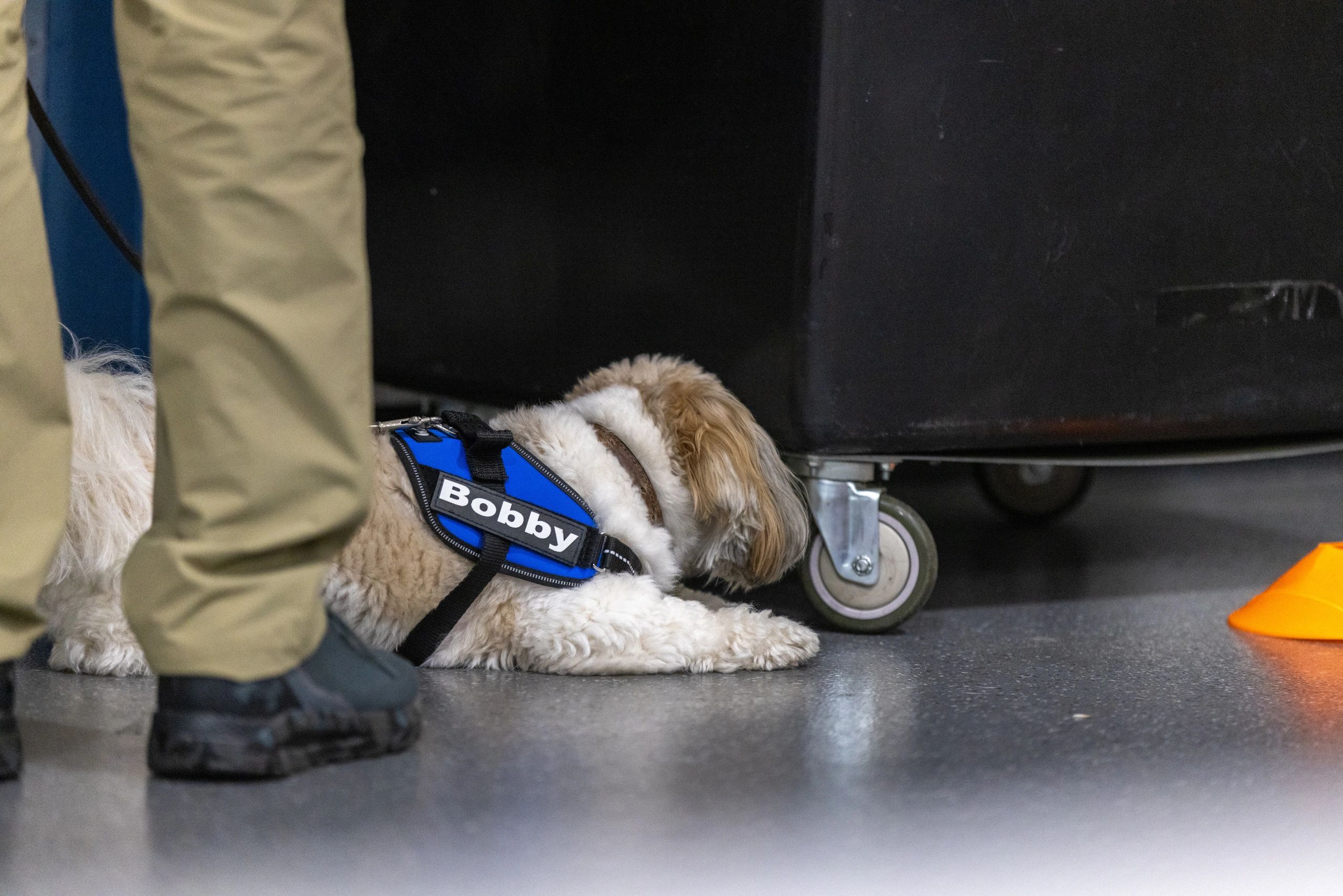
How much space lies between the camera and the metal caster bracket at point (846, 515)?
1958 mm

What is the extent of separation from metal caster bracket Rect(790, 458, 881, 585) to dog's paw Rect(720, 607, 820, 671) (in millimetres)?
193

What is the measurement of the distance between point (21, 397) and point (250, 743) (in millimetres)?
401

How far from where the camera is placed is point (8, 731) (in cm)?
127

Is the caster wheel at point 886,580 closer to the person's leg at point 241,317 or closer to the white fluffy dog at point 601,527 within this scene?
the white fluffy dog at point 601,527

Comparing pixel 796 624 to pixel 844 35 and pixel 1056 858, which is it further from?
pixel 844 35

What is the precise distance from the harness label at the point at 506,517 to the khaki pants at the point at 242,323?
1.50 feet

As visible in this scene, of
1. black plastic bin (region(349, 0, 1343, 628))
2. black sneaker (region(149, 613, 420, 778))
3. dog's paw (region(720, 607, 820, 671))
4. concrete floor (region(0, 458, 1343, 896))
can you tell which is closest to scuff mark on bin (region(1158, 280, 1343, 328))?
black plastic bin (region(349, 0, 1343, 628))

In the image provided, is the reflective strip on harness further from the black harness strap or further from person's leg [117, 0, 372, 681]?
person's leg [117, 0, 372, 681]

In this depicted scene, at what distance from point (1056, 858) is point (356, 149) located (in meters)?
0.93

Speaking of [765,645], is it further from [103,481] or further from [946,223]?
[103,481]

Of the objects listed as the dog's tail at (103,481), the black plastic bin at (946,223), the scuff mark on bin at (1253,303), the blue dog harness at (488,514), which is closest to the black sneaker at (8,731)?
the dog's tail at (103,481)

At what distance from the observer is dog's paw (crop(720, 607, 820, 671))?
177 centimetres

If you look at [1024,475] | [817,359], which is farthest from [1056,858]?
[1024,475]

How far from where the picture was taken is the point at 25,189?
1.26m
